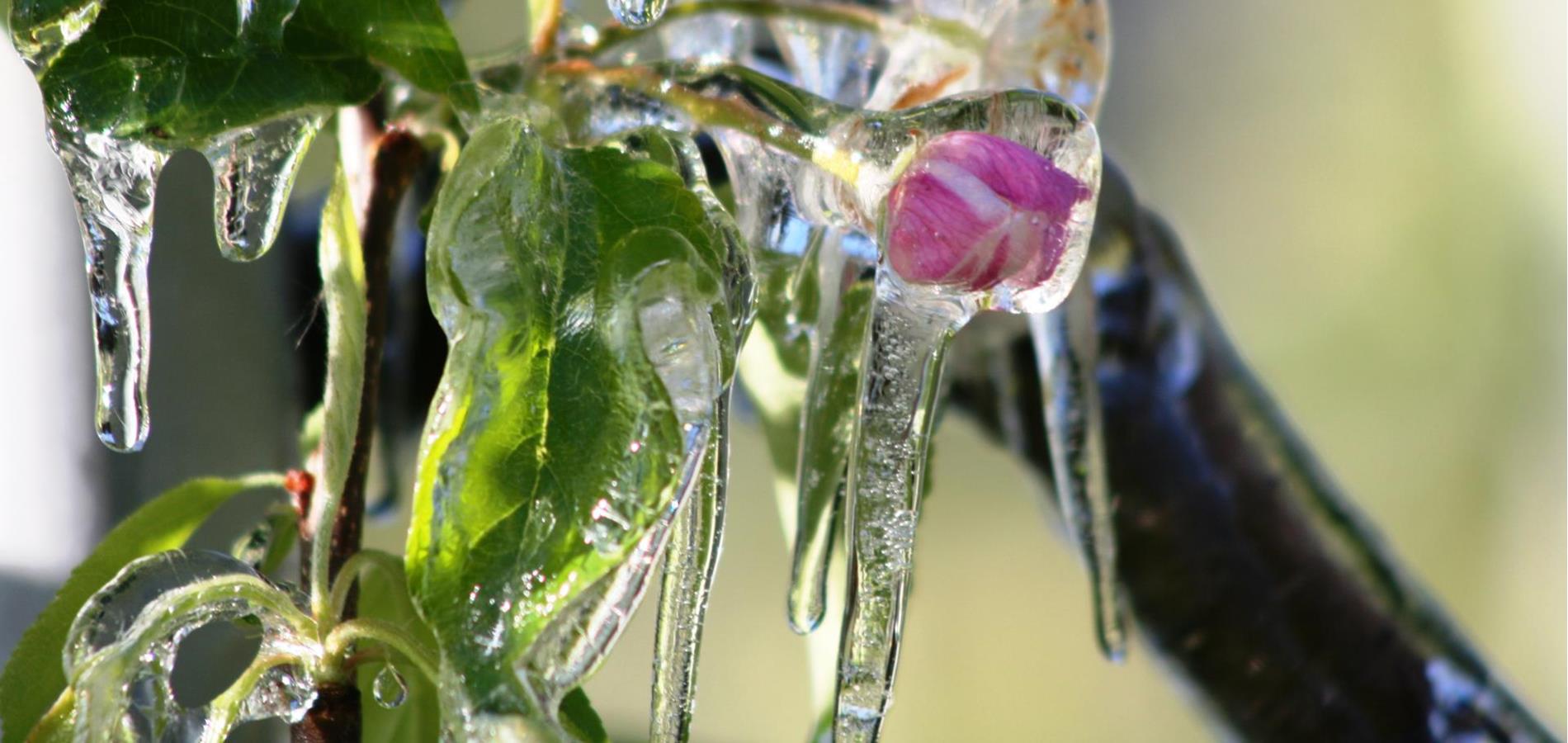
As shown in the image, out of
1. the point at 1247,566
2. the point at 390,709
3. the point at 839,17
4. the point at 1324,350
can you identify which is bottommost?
the point at 1324,350

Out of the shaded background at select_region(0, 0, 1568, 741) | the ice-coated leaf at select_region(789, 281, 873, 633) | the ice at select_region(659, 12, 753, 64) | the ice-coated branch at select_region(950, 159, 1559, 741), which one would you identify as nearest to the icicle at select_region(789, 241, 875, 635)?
the ice-coated leaf at select_region(789, 281, 873, 633)

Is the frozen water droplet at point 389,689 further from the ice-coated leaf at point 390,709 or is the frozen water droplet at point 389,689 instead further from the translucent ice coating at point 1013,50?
the translucent ice coating at point 1013,50

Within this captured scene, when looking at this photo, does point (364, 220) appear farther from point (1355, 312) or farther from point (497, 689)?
point (1355, 312)

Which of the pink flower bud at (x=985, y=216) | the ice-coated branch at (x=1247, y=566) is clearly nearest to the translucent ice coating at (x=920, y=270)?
the pink flower bud at (x=985, y=216)

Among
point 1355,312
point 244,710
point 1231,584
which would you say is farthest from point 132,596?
point 1355,312

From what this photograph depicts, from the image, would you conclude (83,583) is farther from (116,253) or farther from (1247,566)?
(1247,566)

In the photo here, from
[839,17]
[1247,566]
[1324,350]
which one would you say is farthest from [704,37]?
[1324,350]

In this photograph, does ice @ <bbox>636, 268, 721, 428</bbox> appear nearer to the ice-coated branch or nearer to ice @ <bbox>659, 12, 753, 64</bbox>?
ice @ <bbox>659, 12, 753, 64</bbox>

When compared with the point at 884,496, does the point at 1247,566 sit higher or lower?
lower
